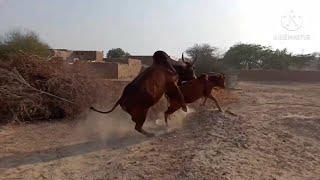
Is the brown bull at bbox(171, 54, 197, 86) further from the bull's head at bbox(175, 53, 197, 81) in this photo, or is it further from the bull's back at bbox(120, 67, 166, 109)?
the bull's back at bbox(120, 67, 166, 109)

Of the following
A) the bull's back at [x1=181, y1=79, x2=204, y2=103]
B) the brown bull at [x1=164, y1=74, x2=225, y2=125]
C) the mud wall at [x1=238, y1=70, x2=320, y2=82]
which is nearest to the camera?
the brown bull at [x1=164, y1=74, x2=225, y2=125]

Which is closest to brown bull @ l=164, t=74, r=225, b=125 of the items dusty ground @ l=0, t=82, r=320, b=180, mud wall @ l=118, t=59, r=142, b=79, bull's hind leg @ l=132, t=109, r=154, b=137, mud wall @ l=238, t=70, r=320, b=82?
dusty ground @ l=0, t=82, r=320, b=180

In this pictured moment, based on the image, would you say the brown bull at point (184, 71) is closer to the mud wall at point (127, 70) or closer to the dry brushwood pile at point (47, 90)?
the dry brushwood pile at point (47, 90)

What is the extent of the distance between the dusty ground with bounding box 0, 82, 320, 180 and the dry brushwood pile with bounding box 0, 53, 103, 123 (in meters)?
0.55

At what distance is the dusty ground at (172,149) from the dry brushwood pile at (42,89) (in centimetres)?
55

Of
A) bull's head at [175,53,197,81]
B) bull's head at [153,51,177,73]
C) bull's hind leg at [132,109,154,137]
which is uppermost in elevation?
bull's head at [153,51,177,73]

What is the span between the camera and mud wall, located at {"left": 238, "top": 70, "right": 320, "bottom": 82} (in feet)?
155

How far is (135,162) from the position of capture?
934cm

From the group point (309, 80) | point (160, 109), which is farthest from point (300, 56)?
point (160, 109)

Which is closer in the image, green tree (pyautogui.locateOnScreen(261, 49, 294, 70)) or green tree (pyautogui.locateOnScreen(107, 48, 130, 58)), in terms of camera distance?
green tree (pyautogui.locateOnScreen(261, 49, 294, 70))

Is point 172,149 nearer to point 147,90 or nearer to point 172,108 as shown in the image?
point 147,90

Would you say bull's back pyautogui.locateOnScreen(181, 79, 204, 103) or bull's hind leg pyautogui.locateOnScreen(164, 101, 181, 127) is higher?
bull's back pyautogui.locateOnScreen(181, 79, 204, 103)

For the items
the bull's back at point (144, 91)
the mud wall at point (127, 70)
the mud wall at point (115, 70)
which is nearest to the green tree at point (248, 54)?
the mud wall at point (127, 70)

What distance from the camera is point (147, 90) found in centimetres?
1116
